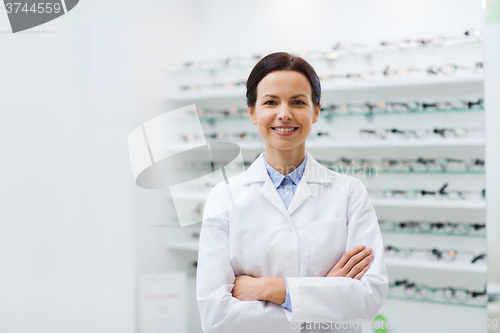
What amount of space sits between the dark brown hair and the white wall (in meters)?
1.94

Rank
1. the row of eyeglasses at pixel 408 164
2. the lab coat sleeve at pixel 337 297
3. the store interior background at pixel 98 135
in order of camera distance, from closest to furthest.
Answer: the lab coat sleeve at pixel 337 297 < the store interior background at pixel 98 135 < the row of eyeglasses at pixel 408 164

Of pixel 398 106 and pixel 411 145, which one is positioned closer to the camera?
pixel 411 145

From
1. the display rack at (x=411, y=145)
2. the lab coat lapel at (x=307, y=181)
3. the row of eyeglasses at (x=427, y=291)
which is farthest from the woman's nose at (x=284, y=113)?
the row of eyeglasses at (x=427, y=291)

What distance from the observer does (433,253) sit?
9.12 ft

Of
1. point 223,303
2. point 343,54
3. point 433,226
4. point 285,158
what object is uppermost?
point 343,54

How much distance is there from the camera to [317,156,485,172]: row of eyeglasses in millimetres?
2727

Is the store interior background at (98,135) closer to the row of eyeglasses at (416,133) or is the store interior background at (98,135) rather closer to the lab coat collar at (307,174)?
the row of eyeglasses at (416,133)

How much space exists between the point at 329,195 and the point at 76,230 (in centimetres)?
229

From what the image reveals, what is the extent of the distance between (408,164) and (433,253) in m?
0.62

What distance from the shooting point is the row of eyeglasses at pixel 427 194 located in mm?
2752

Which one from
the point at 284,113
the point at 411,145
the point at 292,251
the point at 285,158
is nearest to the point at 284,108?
the point at 284,113

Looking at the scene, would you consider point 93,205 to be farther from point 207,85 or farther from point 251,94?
point 251,94

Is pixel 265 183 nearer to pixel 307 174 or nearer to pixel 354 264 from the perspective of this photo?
pixel 307 174

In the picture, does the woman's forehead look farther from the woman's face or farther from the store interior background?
the store interior background
